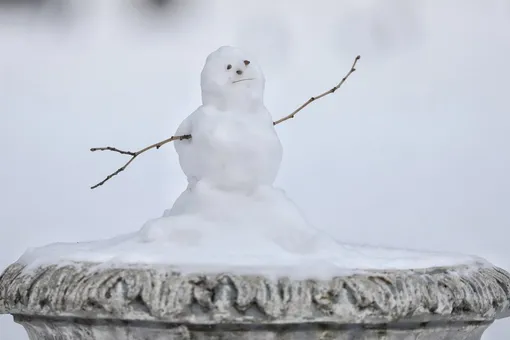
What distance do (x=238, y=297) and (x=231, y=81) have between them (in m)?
0.65

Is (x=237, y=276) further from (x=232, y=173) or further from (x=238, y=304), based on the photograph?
(x=232, y=173)

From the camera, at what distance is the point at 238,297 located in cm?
179

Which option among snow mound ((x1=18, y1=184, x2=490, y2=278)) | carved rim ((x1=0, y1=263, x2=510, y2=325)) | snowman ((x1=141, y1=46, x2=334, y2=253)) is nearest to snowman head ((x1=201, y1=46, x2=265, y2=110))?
snowman ((x1=141, y1=46, x2=334, y2=253))

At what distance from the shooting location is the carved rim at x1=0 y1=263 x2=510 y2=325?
5.90 ft

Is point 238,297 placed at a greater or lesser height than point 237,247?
lesser

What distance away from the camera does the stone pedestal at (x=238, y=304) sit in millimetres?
1801

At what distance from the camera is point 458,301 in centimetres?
193

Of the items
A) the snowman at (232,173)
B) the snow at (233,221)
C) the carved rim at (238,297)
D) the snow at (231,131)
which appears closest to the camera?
the carved rim at (238,297)

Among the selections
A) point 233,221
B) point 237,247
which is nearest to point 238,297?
point 237,247

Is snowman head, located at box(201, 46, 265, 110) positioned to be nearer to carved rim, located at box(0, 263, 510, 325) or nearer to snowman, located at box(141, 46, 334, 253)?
snowman, located at box(141, 46, 334, 253)

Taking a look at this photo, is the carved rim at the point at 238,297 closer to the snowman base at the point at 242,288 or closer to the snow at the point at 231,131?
the snowman base at the point at 242,288

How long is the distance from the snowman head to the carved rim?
54cm

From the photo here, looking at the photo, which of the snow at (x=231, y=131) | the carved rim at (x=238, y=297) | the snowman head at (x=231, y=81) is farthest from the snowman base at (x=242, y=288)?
the snowman head at (x=231, y=81)

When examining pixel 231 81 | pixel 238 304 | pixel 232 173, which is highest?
pixel 231 81
